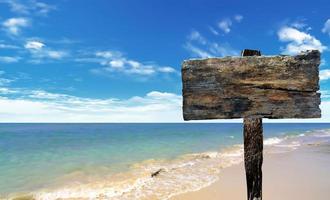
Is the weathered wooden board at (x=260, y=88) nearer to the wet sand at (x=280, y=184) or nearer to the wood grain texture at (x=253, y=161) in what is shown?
the wood grain texture at (x=253, y=161)

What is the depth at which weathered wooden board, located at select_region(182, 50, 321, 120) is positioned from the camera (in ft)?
8.04

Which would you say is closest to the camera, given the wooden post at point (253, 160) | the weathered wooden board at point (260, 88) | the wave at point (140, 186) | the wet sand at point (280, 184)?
the weathered wooden board at point (260, 88)

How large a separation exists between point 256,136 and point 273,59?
2.43 feet

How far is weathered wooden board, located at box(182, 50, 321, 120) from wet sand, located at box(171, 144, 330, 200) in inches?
319

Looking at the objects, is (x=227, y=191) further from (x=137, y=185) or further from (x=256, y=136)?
(x=256, y=136)

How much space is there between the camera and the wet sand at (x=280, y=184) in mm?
10086

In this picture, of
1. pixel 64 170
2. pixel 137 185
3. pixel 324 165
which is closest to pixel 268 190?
pixel 137 185

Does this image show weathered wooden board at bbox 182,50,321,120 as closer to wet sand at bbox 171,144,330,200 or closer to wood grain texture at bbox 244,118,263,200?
wood grain texture at bbox 244,118,263,200

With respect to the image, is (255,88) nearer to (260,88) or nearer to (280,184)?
(260,88)

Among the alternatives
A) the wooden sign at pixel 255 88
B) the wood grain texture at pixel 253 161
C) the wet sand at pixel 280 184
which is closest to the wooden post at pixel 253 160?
the wood grain texture at pixel 253 161

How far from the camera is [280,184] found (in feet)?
37.6

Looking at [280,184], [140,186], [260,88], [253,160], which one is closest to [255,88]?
[260,88]

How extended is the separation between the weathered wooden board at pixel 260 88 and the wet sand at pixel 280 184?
8.10 metres

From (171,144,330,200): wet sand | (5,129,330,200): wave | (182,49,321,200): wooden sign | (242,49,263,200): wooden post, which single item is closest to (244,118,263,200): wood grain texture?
(242,49,263,200): wooden post
